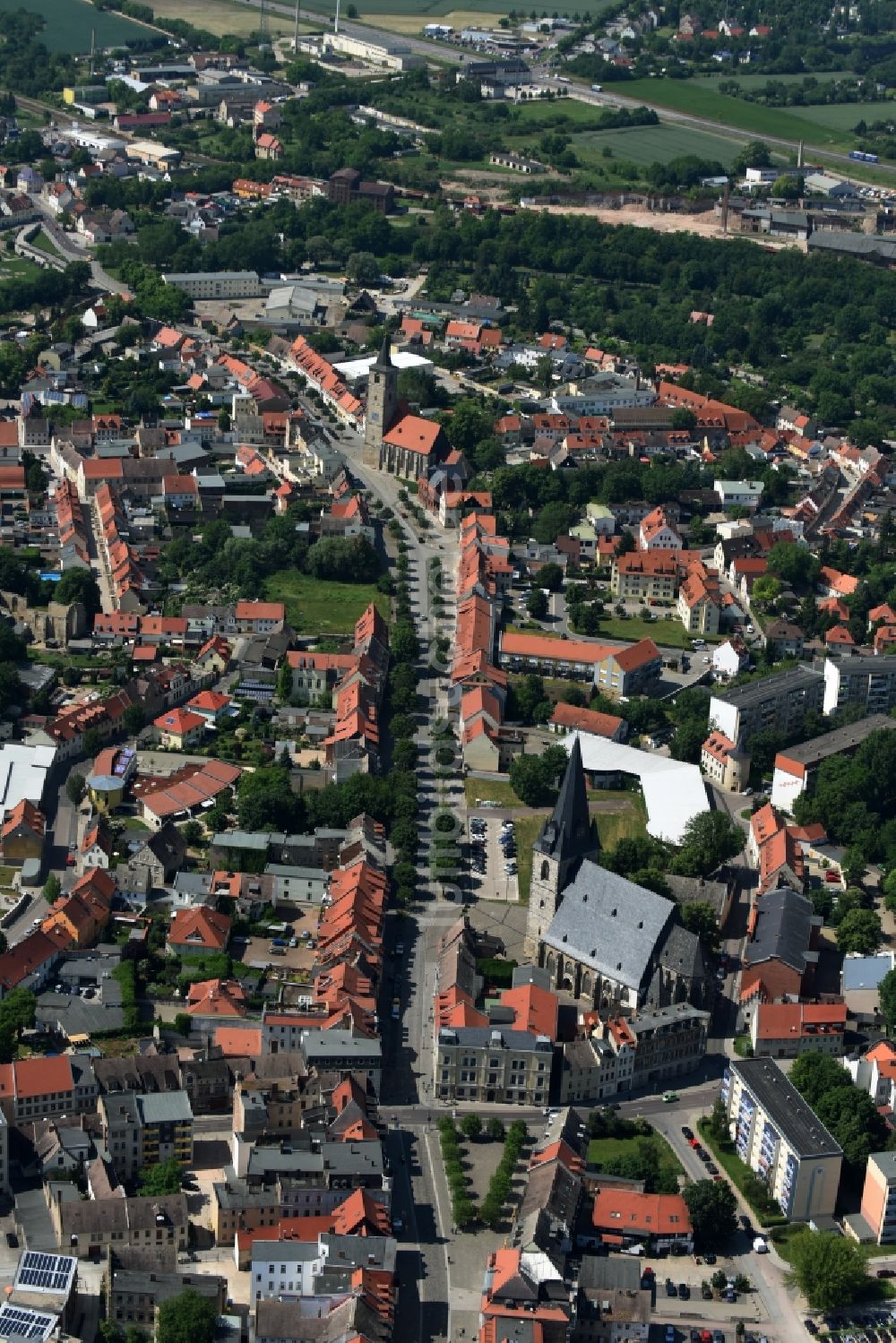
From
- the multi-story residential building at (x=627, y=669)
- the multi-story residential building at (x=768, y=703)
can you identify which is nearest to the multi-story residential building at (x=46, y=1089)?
the multi-story residential building at (x=768, y=703)

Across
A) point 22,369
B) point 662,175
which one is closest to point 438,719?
point 22,369

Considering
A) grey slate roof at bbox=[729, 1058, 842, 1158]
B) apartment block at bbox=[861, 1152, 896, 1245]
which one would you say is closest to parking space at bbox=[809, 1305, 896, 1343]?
apartment block at bbox=[861, 1152, 896, 1245]

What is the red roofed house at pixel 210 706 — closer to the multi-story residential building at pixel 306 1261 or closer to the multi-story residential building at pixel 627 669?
the multi-story residential building at pixel 627 669

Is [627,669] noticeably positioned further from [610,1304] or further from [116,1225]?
[116,1225]

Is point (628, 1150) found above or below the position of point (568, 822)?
below

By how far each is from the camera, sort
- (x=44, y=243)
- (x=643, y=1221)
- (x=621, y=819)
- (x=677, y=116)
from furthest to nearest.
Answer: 1. (x=677, y=116)
2. (x=44, y=243)
3. (x=621, y=819)
4. (x=643, y=1221)


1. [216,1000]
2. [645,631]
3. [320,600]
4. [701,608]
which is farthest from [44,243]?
[216,1000]

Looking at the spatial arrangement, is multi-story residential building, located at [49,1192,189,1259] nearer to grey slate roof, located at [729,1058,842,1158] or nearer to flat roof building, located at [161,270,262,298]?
grey slate roof, located at [729,1058,842,1158]
